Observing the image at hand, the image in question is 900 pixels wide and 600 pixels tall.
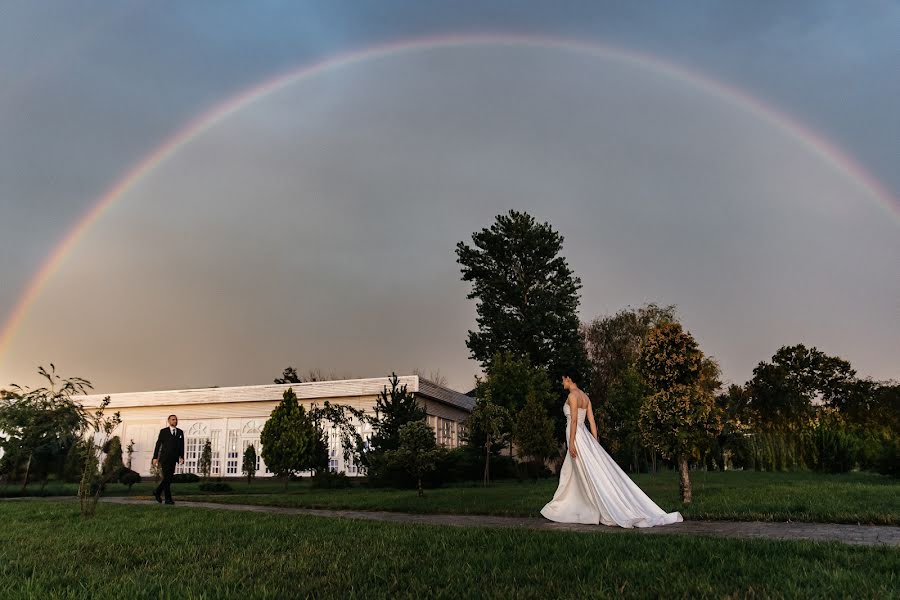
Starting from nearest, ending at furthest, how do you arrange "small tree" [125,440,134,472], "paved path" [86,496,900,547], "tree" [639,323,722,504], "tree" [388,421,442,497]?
"paved path" [86,496,900,547] → "tree" [639,323,722,504] → "tree" [388,421,442,497] → "small tree" [125,440,134,472]

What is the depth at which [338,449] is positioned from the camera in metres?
32.9

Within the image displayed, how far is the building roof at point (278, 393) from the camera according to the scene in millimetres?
32156

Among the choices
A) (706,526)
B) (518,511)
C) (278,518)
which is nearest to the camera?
(706,526)

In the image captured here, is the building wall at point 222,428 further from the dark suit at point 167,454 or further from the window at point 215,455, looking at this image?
the dark suit at point 167,454

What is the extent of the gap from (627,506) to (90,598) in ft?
22.1

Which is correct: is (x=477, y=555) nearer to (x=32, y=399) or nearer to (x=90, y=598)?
(x=90, y=598)

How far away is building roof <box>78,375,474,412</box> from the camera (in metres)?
32.2

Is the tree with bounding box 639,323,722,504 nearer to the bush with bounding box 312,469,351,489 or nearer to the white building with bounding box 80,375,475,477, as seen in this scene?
the bush with bounding box 312,469,351,489

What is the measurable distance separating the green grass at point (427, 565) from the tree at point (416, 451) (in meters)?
8.44

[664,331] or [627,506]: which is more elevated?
[664,331]

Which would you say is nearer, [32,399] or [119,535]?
[119,535]

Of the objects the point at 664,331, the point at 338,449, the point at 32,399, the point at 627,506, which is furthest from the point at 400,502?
the point at 338,449

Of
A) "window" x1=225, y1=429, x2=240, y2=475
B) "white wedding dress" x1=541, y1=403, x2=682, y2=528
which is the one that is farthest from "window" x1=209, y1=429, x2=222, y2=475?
"white wedding dress" x1=541, y1=403, x2=682, y2=528

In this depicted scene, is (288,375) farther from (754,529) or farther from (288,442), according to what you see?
(754,529)
